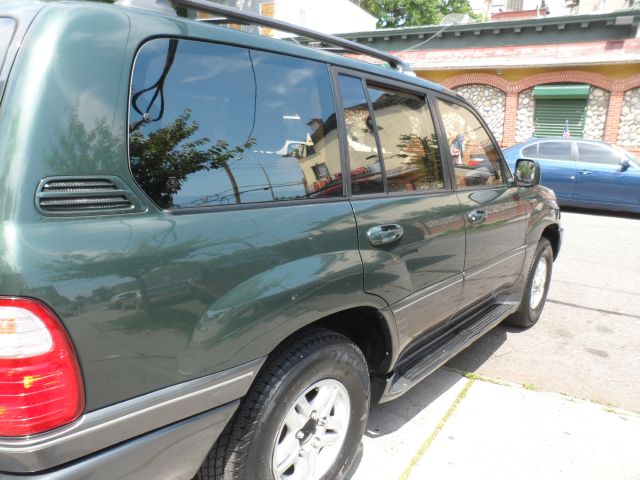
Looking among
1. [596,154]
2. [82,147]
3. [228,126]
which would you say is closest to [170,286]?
[82,147]

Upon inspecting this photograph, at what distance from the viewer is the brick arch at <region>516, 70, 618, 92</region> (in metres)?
14.7

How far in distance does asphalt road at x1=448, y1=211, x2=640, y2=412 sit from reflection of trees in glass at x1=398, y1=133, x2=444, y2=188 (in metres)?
1.60

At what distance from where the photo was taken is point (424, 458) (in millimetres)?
2609

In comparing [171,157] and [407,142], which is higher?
[171,157]

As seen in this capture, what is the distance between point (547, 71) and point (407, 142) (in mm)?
15255

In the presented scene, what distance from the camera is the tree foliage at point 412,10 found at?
3559 centimetres

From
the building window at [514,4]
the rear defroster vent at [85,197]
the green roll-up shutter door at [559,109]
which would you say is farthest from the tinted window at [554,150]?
the building window at [514,4]

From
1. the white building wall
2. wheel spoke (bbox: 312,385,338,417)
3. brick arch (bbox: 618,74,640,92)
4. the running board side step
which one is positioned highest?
the white building wall

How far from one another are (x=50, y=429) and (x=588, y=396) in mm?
3228

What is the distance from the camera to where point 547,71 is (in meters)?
15.5

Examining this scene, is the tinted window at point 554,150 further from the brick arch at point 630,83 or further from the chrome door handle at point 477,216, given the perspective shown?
the chrome door handle at point 477,216

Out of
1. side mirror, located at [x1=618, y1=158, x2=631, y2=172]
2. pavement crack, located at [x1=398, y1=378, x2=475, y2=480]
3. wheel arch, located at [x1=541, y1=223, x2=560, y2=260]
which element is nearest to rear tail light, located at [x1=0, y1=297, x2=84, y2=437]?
pavement crack, located at [x1=398, y1=378, x2=475, y2=480]

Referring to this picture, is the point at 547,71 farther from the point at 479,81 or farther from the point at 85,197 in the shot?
the point at 85,197

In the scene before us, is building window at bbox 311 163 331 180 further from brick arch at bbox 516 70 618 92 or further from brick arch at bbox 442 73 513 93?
brick arch at bbox 442 73 513 93
